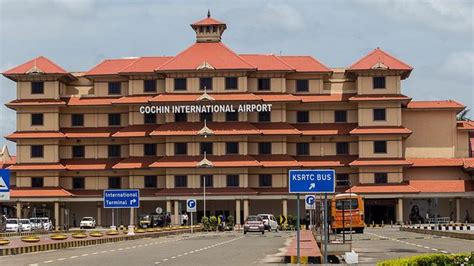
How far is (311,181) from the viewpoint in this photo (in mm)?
28047

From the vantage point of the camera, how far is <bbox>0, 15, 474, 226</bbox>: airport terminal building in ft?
351

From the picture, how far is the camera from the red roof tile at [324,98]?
364 feet

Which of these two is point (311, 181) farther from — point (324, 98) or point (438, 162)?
point (438, 162)

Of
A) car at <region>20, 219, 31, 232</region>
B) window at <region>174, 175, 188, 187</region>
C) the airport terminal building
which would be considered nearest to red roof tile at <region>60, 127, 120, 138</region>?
the airport terminal building

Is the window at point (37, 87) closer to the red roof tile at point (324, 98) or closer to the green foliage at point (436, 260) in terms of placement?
the red roof tile at point (324, 98)

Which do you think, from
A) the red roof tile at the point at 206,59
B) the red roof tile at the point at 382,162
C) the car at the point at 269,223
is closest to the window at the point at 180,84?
the red roof tile at the point at 206,59

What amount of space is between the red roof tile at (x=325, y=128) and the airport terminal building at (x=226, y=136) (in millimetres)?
173

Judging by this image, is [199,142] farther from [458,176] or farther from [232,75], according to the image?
[458,176]

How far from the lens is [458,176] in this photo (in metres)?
111

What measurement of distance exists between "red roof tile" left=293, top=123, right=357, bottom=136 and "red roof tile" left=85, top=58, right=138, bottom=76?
22.3m

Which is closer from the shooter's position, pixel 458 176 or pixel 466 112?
pixel 458 176

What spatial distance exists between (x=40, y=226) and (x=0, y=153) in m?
41.9

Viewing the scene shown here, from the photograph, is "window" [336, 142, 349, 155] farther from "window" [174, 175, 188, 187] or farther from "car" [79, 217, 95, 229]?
"car" [79, 217, 95, 229]

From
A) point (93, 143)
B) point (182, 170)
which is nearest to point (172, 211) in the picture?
point (182, 170)
